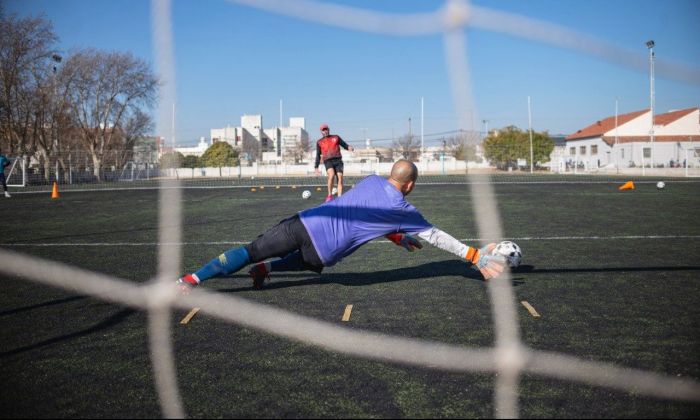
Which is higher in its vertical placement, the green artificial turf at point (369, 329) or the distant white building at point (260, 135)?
the distant white building at point (260, 135)

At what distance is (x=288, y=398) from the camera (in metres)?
2.89

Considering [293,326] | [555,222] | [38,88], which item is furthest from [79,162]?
[293,326]

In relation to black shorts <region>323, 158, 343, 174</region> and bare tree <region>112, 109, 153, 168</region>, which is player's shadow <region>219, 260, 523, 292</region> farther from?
bare tree <region>112, 109, 153, 168</region>

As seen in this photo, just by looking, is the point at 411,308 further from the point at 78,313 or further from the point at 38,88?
the point at 38,88

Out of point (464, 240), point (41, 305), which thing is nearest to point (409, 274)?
point (464, 240)

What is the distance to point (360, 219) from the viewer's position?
181 inches

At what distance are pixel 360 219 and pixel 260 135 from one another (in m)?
148

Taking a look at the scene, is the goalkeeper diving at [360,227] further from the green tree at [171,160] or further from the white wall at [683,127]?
the white wall at [683,127]

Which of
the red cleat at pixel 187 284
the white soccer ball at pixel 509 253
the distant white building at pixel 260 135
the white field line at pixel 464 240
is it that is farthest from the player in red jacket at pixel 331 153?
the distant white building at pixel 260 135

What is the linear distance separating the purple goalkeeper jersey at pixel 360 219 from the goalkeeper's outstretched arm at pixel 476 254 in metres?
0.13

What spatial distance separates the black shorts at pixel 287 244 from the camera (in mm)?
4652

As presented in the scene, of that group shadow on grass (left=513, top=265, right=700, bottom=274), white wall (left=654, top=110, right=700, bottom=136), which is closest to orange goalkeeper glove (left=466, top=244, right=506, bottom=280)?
shadow on grass (left=513, top=265, right=700, bottom=274)

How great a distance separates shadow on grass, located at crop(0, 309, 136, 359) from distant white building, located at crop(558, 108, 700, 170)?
188 ft

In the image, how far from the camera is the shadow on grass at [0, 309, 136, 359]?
12.1 ft
